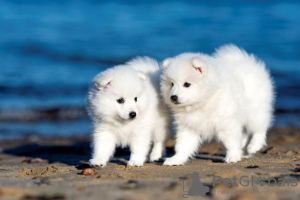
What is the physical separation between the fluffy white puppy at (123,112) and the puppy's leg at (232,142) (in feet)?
2.42

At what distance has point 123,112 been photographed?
4617 mm

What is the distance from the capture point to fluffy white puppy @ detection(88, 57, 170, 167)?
4672mm

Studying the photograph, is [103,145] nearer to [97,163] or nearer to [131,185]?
[97,163]

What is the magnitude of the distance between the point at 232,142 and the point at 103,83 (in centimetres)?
148

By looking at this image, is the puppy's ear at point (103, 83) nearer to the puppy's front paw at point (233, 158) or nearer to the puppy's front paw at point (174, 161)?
the puppy's front paw at point (174, 161)

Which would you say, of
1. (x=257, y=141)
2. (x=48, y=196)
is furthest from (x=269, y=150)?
(x=48, y=196)

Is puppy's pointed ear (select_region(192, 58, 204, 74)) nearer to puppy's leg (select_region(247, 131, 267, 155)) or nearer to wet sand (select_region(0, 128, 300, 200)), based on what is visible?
wet sand (select_region(0, 128, 300, 200))

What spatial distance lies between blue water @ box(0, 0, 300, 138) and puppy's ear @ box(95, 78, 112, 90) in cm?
437

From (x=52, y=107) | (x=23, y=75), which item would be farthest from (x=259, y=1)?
(x=52, y=107)

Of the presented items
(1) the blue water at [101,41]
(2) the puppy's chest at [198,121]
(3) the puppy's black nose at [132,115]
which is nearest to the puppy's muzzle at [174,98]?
(2) the puppy's chest at [198,121]

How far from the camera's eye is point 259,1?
2555 centimetres

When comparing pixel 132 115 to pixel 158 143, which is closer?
pixel 132 115

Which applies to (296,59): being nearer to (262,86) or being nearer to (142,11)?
(142,11)

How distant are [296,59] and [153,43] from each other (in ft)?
17.8
